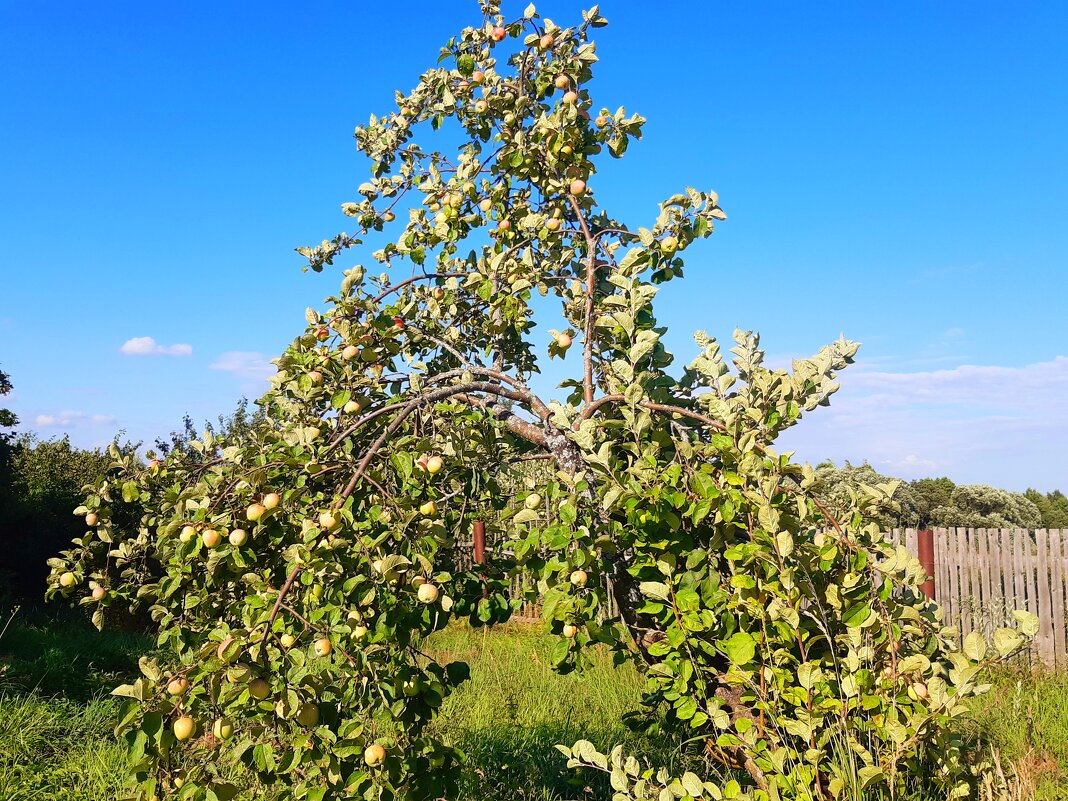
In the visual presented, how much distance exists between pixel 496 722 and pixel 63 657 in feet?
15.4

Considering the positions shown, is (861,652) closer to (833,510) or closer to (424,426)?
(833,510)

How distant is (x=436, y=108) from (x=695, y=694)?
3201 millimetres

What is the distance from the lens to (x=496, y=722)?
6090 millimetres

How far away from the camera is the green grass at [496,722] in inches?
184

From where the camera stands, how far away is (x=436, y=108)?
14.0ft

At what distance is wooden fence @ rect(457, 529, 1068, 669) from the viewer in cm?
869

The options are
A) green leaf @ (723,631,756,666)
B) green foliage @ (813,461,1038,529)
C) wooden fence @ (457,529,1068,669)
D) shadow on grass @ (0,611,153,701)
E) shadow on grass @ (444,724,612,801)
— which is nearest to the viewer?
green leaf @ (723,631,756,666)

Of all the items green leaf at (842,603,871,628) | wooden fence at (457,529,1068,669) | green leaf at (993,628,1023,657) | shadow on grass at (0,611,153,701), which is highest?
green leaf at (842,603,871,628)

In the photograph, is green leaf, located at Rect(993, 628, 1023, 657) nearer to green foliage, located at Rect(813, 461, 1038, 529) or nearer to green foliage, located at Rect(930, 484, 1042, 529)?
green foliage, located at Rect(813, 461, 1038, 529)

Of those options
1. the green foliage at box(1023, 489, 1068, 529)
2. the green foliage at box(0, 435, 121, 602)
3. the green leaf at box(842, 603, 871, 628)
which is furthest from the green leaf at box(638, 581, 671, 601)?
the green foliage at box(1023, 489, 1068, 529)

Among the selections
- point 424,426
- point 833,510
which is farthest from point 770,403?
point 424,426

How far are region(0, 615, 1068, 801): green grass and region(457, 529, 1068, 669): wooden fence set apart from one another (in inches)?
31.8

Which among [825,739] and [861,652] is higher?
[861,652]

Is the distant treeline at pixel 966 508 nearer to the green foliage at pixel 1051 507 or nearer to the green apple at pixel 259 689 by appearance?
the green foliage at pixel 1051 507
